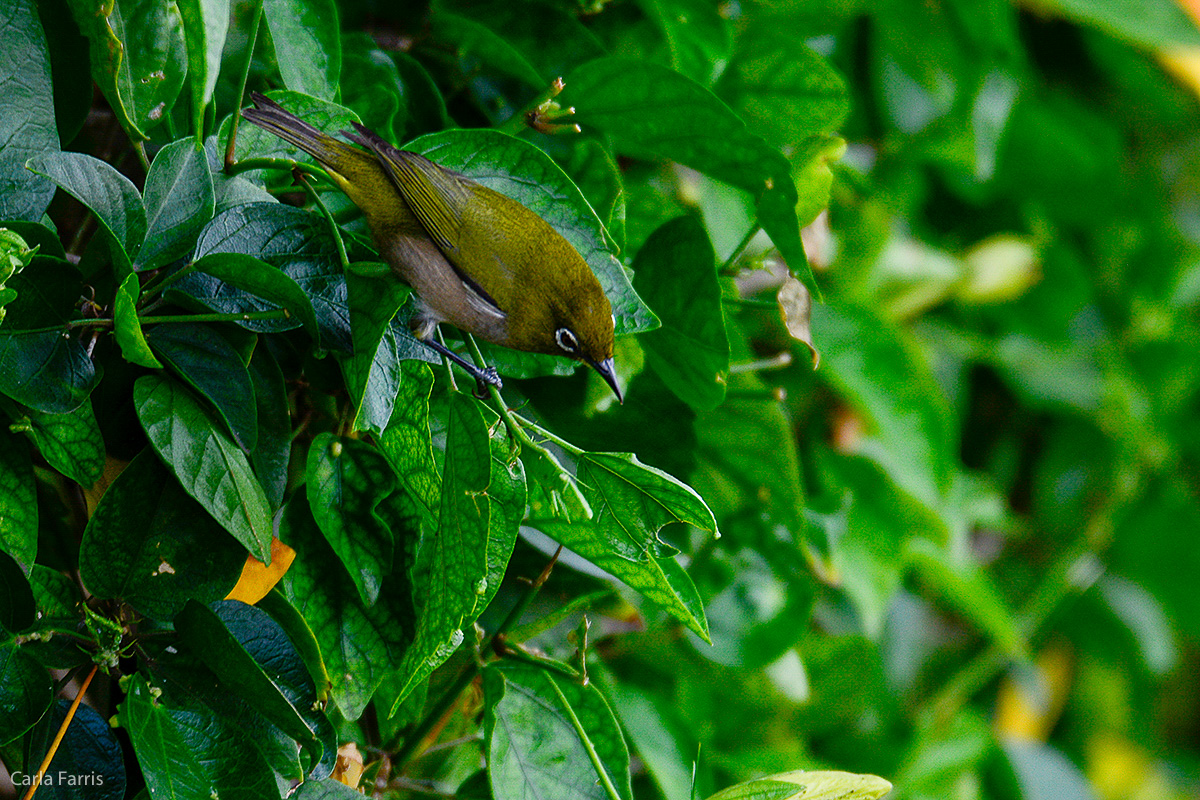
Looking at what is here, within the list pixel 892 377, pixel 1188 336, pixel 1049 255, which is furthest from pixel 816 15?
pixel 1188 336

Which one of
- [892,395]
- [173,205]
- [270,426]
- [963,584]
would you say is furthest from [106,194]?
[963,584]

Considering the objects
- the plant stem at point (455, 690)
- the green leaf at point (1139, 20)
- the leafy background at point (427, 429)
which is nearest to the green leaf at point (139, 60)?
the leafy background at point (427, 429)

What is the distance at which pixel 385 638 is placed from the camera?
1.67 ft

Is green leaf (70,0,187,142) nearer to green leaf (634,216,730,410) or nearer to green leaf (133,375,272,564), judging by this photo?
green leaf (133,375,272,564)

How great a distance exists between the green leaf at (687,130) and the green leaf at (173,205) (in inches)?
10.5

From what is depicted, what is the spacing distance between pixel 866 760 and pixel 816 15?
0.93 metres

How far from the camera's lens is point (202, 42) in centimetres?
46

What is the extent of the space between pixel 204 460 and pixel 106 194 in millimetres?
144

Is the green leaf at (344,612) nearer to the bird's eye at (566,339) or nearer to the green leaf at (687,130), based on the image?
the bird's eye at (566,339)

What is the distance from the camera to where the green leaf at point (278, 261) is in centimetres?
46

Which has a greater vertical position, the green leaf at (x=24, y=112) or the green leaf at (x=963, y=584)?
the green leaf at (x=24, y=112)

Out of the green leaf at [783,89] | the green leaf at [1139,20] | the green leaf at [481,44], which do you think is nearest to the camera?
the green leaf at [481,44]

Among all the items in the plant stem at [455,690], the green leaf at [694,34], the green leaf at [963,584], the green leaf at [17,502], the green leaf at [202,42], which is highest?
the green leaf at [202,42]

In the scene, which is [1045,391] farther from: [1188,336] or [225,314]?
[225,314]
